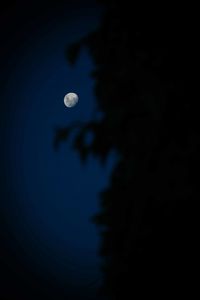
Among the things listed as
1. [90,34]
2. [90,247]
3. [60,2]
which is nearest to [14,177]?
[90,247]

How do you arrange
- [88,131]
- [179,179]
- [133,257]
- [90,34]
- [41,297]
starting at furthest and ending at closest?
[41,297] → [90,34] → [88,131] → [133,257] → [179,179]

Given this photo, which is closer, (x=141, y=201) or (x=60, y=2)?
(x=141, y=201)

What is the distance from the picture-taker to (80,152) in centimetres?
→ 221

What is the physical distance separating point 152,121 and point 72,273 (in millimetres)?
24886

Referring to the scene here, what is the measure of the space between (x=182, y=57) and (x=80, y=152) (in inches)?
47.9

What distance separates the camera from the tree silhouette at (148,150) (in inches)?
71.0

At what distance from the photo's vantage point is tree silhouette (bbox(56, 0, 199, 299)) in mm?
1804

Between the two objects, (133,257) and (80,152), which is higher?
(80,152)

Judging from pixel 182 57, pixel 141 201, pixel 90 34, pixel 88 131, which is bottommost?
pixel 141 201

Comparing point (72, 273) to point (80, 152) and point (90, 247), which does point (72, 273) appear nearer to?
point (90, 247)

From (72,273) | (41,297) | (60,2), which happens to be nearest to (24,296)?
(41,297)

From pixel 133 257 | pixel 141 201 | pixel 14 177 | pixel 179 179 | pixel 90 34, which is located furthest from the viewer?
pixel 14 177

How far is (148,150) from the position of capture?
1.92 m

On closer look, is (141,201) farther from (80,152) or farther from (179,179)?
(80,152)
